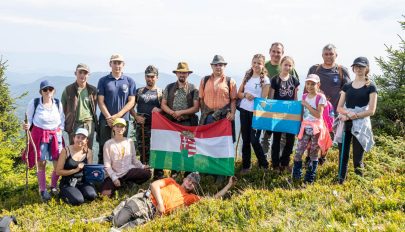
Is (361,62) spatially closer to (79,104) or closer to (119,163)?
(119,163)

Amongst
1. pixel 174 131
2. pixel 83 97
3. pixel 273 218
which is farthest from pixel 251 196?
pixel 83 97

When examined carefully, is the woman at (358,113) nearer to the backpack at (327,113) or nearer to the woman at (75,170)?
the backpack at (327,113)

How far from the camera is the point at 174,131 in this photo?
34.8 feet

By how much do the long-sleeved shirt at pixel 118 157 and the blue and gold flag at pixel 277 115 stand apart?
364cm

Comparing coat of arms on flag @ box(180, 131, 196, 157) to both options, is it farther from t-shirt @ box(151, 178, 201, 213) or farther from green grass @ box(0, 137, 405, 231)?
t-shirt @ box(151, 178, 201, 213)

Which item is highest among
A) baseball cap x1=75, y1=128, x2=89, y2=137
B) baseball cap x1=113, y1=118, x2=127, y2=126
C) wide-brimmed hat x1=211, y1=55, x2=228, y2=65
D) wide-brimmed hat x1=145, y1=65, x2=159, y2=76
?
wide-brimmed hat x1=211, y1=55, x2=228, y2=65

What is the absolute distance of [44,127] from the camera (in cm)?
978

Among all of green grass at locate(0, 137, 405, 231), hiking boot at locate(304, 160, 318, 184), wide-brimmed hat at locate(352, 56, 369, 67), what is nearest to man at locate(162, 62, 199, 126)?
green grass at locate(0, 137, 405, 231)

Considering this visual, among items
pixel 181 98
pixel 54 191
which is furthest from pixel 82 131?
pixel 181 98

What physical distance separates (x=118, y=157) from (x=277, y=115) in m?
4.60

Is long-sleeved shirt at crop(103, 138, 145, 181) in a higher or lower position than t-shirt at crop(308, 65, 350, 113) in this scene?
lower

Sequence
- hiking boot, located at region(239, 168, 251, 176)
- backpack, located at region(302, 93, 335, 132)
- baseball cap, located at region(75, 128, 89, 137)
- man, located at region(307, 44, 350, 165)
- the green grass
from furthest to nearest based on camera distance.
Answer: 1. hiking boot, located at region(239, 168, 251, 176)
2. man, located at region(307, 44, 350, 165)
3. baseball cap, located at region(75, 128, 89, 137)
4. backpack, located at region(302, 93, 335, 132)
5. the green grass

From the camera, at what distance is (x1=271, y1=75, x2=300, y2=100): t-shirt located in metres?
9.34

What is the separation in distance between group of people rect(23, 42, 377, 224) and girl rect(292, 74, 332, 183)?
23 mm
